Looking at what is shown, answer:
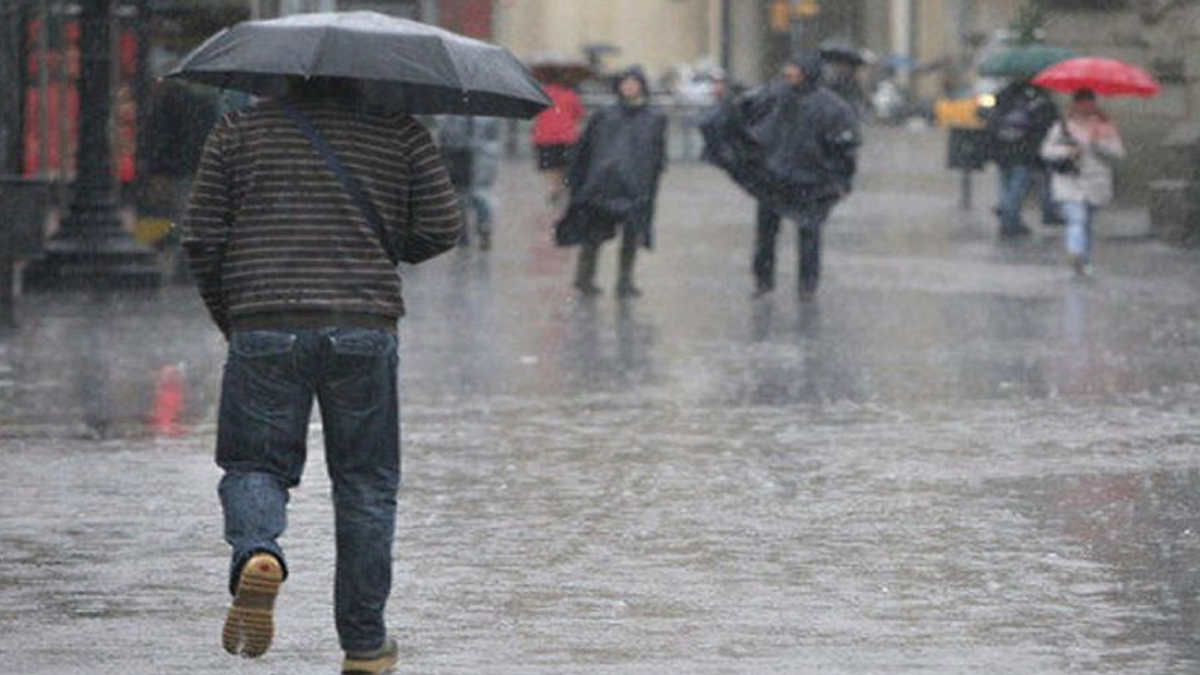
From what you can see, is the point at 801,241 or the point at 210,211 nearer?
the point at 210,211

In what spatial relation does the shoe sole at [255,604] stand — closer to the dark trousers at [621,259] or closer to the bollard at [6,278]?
the bollard at [6,278]

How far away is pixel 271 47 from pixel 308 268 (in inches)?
22.8

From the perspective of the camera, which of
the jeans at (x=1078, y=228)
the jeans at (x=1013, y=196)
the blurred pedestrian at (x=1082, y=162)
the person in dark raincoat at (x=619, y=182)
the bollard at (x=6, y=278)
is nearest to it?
the bollard at (x=6, y=278)

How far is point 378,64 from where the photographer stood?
27.6ft

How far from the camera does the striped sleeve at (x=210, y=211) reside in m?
8.34

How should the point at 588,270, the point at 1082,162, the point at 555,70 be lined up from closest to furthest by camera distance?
the point at 588,270
the point at 1082,162
the point at 555,70

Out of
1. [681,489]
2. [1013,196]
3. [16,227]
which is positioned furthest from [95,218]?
[681,489]

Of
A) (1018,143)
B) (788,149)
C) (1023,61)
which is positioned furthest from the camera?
(1023,61)

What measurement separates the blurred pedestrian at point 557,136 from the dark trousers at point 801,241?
32.2 ft

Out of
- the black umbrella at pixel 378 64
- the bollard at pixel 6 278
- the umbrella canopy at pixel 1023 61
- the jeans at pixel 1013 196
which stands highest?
the black umbrella at pixel 378 64

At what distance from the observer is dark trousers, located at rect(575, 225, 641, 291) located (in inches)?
875

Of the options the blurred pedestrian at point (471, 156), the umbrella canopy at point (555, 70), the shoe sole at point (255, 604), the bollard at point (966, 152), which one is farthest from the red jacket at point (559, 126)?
the shoe sole at point (255, 604)

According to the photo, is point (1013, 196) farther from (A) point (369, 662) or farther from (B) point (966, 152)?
(A) point (369, 662)

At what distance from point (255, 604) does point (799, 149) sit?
14.9m
